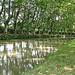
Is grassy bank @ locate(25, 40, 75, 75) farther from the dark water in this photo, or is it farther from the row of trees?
the row of trees

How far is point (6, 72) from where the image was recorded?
5.82 meters

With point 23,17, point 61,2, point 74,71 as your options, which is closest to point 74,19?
point 61,2

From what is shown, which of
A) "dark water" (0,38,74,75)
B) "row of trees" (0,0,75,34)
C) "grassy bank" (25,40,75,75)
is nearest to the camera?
"grassy bank" (25,40,75,75)

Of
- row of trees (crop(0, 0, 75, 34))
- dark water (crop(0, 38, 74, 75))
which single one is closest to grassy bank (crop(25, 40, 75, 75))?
dark water (crop(0, 38, 74, 75))

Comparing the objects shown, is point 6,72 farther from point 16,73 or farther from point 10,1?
point 10,1

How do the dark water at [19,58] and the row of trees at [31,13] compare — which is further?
the row of trees at [31,13]

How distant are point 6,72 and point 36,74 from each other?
1.69 m

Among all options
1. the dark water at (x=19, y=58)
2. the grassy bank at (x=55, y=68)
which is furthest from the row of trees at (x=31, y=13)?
the grassy bank at (x=55, y=68)

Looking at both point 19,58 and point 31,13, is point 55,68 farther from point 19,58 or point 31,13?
point 31,13

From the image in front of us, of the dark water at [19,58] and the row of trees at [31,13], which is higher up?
the row of trees at [31,13]

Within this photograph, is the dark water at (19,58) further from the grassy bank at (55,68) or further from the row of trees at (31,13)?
the row of trees at (31,13)

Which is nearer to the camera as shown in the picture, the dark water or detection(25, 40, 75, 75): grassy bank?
detection(25, 40, 75, 75): grassy bank

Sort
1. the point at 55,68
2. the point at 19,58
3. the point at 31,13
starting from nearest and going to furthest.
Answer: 1. the point at 55,68
2. the point at 19,58
3. the point at 31,13

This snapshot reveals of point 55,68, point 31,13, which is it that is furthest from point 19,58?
point 31,13
